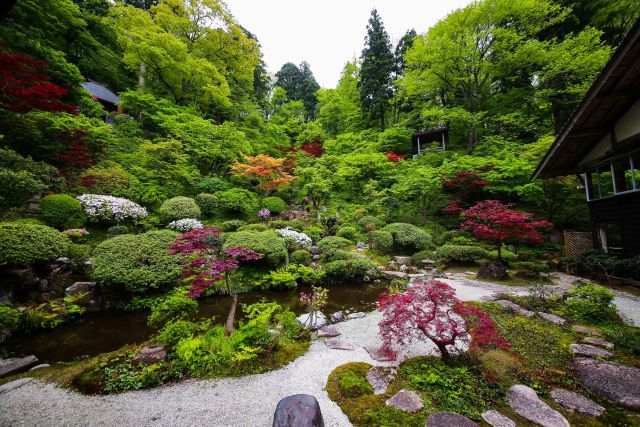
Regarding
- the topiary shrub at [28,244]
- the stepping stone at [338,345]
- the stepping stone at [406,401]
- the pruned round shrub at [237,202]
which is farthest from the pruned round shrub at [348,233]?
the topiary shrub at [28,244]

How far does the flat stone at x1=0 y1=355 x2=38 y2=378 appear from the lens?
11.4ft

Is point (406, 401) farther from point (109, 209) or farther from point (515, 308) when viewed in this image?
point (109, 209)

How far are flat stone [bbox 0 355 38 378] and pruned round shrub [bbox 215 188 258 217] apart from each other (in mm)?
8215

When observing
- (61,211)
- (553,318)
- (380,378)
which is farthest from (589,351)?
(61,211)

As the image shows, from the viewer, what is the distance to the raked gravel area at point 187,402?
2.61 meters

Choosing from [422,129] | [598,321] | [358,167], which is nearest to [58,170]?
[358,167]

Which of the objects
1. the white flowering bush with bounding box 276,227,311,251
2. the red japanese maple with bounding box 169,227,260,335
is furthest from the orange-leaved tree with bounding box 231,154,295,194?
the red japanese maple with bounding box 169,227,260,335

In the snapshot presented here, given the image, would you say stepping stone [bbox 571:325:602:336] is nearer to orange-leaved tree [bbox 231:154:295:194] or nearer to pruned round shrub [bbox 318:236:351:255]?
pruned round shrub [bbox 318:236:351:255]

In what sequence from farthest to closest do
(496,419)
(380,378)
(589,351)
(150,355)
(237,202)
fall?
(237,202) → (150,355) → (589,351) → (380,378) → (496,419)

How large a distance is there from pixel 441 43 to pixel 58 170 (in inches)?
765

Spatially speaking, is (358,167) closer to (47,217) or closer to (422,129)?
(422,129)

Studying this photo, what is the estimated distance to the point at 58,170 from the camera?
27.7 ft

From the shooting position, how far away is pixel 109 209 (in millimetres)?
8203

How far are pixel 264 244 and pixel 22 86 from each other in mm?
8869
